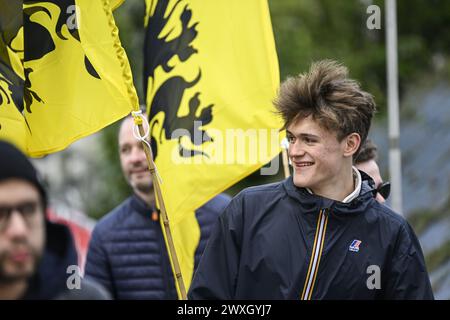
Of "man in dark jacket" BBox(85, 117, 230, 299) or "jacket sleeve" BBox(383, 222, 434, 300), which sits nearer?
"jacket sleeve" BBox(383, 222, 434, 300)

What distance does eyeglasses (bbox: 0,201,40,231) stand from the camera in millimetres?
2637

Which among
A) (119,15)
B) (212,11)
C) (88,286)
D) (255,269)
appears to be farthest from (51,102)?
(119,15)

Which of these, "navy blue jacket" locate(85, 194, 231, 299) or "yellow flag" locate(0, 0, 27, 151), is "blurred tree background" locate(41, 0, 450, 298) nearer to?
"navy blue jacket" locate(85, 194, 231, 299)

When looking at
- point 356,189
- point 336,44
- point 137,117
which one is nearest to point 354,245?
point 356,189

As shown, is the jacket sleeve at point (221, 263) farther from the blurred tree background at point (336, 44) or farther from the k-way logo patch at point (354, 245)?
the blurred tree background at point (336, 44)

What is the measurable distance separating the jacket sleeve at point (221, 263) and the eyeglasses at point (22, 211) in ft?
5.32

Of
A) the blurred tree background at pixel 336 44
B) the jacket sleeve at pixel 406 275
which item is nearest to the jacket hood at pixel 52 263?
the jacket sleeve at pixel 406 275

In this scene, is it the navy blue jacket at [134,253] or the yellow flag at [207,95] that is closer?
the yellow flag at [207,95]

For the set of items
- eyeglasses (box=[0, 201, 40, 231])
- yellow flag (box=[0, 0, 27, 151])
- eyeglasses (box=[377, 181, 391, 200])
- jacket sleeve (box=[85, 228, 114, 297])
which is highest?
yellow flag (box=[0, 0, 27, 151])

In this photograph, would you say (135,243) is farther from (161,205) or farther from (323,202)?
(323,202)

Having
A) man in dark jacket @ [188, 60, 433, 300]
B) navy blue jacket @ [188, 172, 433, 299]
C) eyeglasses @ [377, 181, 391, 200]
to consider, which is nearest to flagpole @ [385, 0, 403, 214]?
eyeglasses @ [377, 181, 391, 200]

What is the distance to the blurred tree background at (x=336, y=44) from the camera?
1578cm
